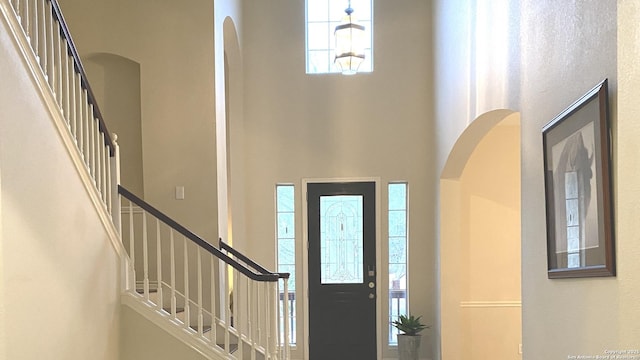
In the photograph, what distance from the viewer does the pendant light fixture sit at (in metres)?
4.69

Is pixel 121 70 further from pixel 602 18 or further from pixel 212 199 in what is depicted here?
pixel 602 18

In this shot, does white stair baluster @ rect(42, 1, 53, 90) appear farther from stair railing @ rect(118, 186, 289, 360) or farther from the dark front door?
the dark front door

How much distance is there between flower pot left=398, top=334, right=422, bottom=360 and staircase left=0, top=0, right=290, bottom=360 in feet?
6.21

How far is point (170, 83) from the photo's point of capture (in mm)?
4617

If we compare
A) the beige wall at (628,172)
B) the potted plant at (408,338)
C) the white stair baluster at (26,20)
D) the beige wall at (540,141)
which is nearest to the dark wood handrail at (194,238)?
the white stair baluster at (26,20)

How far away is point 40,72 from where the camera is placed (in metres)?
2.74

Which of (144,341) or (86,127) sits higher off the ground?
(86,127)

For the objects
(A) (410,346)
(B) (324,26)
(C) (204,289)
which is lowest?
(A) (410,346)

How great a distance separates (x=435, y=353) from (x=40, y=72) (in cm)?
479

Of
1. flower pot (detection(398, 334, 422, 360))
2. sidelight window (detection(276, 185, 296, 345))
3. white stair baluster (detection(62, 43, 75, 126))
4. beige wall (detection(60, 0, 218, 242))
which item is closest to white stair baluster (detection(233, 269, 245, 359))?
beige wall (detection(60, 0, 218, 242))

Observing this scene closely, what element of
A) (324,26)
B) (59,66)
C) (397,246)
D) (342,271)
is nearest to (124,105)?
(59,66)

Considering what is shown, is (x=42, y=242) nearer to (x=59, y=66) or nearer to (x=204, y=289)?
(x=59, y=66)

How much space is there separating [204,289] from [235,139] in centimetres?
195

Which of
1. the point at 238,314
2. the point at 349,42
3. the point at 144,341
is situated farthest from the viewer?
the point at 349,42
